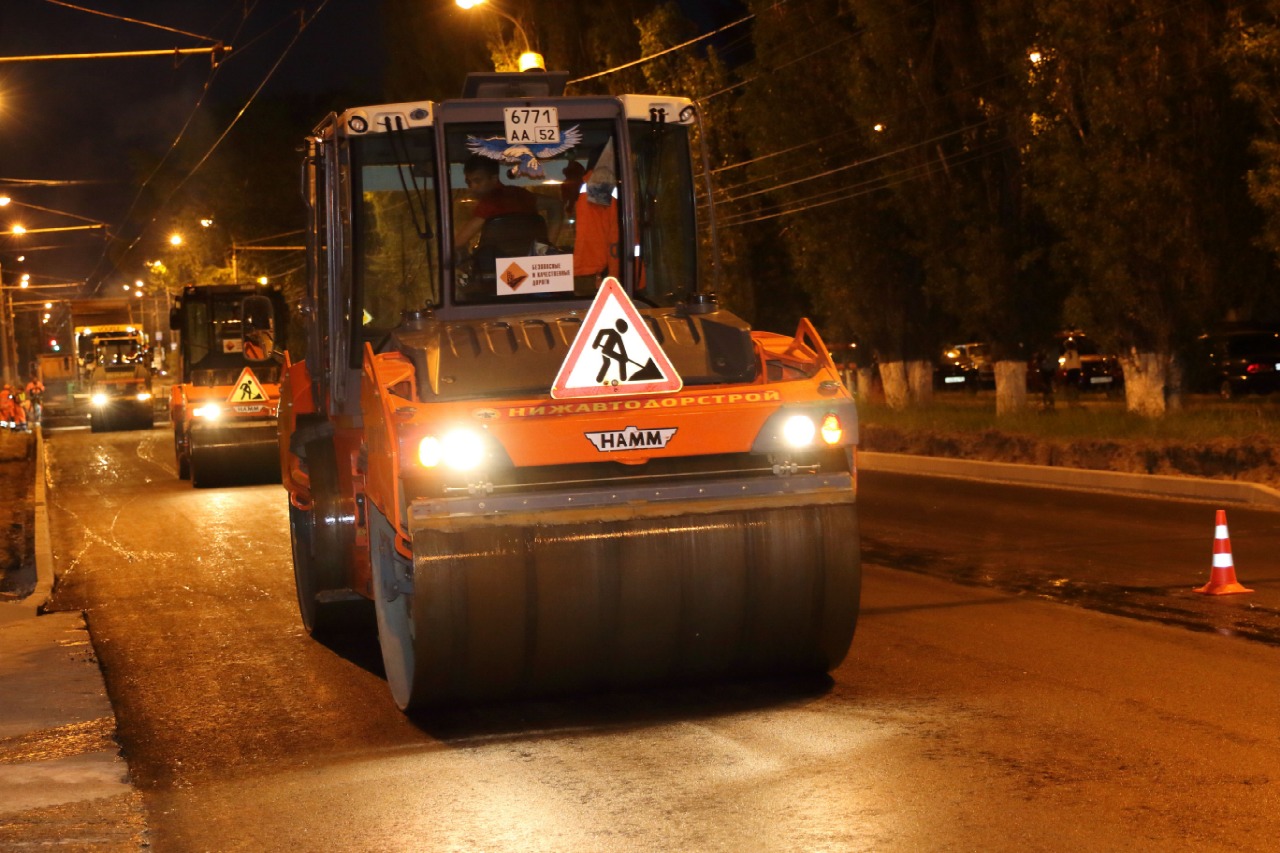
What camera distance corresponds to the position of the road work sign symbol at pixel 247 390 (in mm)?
24375

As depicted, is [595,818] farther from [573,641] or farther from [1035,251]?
[1035,251]

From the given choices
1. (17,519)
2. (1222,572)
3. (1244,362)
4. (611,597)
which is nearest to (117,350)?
(1244,362)

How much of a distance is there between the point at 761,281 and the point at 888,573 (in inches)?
1306

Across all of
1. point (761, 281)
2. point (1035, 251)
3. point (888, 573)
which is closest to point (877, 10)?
point (1035, 251)

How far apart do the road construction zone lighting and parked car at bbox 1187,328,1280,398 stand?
1377 inches

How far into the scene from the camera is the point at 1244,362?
40.2 meters

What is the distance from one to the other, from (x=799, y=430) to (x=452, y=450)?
5.42 feet

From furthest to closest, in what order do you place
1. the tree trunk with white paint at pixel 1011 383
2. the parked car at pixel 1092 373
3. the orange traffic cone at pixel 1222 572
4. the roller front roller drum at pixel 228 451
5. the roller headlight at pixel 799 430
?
1. the parked car at pixel 1092 373
2. the tree trunk with white paint at pixel 1011 383
3. the roller front roller drum at pixel 228 451
4. the orange traffic cone at pixel 1222 572
5. the roller headlight at pixel 799 430

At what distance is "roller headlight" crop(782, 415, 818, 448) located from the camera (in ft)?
25.6

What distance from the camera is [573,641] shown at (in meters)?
7.64

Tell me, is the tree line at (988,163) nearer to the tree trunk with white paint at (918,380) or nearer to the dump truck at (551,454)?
the tree trunk with white paint at (918,380)

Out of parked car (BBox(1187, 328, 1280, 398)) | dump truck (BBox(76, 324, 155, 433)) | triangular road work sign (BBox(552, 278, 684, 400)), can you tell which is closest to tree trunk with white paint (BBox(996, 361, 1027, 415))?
parked car (BBox(1187, 328, 1280, 398))

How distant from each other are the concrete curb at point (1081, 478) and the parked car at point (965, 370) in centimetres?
3046

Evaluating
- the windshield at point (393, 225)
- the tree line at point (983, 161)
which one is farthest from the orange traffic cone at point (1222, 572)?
the tree line at point (983, 161)
